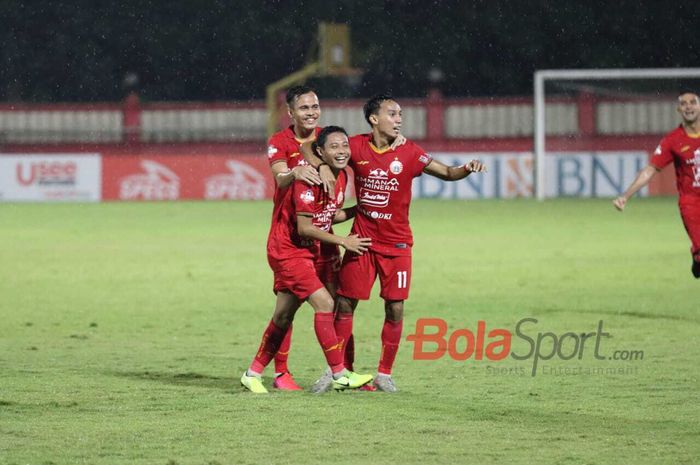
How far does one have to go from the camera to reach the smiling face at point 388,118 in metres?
8.66

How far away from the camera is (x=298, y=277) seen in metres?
8.45

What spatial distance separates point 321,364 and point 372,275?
154 centimetres

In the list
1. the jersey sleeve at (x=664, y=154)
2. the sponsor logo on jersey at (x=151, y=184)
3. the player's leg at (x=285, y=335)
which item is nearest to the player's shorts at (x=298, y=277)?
the player's leg at (x=285, y=335)

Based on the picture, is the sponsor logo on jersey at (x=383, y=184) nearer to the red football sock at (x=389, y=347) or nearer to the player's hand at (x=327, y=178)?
the player's hand at (x=327, y=178)

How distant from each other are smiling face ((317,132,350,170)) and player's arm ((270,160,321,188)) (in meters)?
0.14

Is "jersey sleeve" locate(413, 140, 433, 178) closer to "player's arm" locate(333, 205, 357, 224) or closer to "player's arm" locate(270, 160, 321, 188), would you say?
"player's arm" locate(333, 205, 357, 224)

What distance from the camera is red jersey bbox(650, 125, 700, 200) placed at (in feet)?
39.0

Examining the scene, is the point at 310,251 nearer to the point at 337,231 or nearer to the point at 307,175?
the point at 307,175

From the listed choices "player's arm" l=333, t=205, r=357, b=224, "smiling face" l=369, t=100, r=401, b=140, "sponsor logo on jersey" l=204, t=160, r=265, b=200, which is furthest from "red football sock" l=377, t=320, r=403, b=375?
"sponsor logo on jersey" l=204, t=160, r=265, b=200

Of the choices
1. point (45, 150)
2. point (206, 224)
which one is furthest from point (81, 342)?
point (45, 150)

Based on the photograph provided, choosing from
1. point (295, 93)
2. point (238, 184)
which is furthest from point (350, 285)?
point (238, 184)

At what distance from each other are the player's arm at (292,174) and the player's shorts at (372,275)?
652mm

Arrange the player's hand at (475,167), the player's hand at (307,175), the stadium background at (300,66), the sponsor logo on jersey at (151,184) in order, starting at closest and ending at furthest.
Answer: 1. the player's hand at (307,175)
2. the player's hand at (475,167)
3. the sponsor logo on jersey at (151,184)
4. the stadium background at (300,66)

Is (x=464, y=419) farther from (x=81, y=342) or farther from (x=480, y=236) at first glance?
(x=480, y=236)
